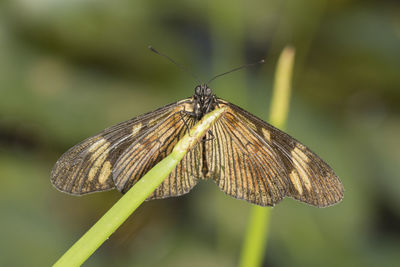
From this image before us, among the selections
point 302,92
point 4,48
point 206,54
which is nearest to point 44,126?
point 4,48

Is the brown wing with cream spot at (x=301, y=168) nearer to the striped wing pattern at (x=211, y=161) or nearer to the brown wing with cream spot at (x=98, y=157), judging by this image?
the striped wing pattern at (x=211, y=161)

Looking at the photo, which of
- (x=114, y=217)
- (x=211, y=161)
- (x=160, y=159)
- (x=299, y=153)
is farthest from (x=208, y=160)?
(x=114, y=217)

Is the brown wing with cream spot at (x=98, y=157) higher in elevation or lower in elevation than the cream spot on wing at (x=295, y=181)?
lower

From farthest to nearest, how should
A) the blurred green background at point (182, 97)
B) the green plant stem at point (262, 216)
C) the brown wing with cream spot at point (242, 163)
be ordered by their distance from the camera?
the blurred green background at point (182, 97)
the brown wing with cream spot at point (242, 163)
the green plant stem at point (262, 216)

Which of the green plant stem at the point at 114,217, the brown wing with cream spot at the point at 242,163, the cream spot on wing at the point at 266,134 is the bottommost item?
the green plant stem at the point at 114,217

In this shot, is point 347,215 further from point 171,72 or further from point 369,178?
point 171,72

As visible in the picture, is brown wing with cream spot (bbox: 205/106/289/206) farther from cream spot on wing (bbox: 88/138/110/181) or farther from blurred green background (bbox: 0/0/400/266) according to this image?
blurred green background (bbox: 0/0/400/266)

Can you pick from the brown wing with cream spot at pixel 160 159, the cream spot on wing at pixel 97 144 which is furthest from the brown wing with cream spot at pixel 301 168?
the cream spot on wing at pixel 97 144
